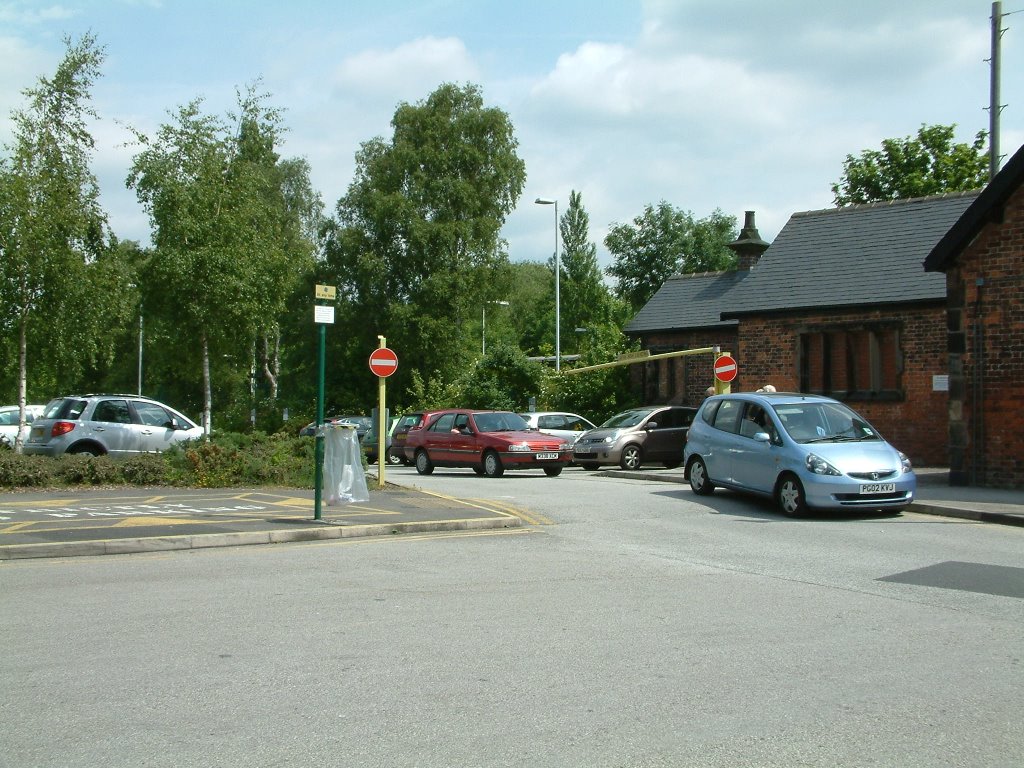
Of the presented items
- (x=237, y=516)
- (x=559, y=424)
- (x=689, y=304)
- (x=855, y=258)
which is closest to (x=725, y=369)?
(x=855, y=258)

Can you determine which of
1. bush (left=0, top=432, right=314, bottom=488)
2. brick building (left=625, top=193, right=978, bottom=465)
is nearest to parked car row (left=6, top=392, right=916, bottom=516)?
bush (left=0, top=432, right=314, bottom=488)

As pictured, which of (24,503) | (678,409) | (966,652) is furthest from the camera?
(678,409)

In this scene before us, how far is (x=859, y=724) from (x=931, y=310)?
21.0 meters

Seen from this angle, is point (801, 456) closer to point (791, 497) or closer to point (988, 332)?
point (791, 497)

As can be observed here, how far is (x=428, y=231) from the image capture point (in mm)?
49969

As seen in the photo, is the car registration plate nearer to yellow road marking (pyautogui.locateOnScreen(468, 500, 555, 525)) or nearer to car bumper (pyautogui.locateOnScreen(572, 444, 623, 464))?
yellow road marking (pyautogui.locateOnScreen(468, 500, 555, 525))

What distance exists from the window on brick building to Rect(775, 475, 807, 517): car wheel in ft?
34.7

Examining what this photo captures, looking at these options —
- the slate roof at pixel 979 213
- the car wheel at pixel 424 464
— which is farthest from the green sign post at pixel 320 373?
the car wheel at pixel 424 464

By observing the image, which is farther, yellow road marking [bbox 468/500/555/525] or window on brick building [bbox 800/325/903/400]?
window on brick building [bbox 800/325/903/400]

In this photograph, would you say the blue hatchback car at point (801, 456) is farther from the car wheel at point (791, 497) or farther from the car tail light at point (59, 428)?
the car tail light at point (59, 428)

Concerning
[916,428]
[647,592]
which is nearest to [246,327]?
[916,428]

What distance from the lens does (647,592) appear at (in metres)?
9.04

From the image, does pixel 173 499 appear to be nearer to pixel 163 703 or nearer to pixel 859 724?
pixel 163 703

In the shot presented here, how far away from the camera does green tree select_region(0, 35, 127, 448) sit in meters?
21.4
